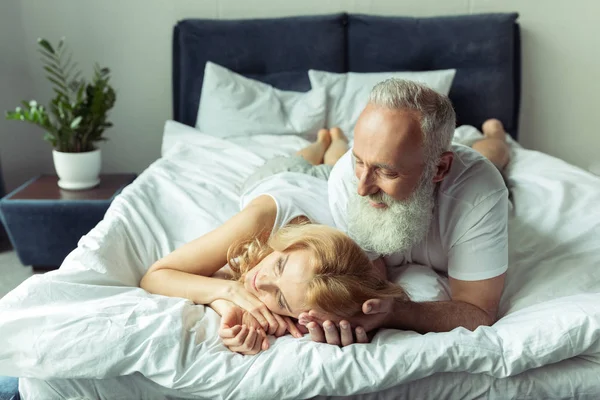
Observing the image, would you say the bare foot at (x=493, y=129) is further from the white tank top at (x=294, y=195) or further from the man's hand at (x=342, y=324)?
the man's hand at (x=342, y=324)

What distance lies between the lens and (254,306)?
1.51m

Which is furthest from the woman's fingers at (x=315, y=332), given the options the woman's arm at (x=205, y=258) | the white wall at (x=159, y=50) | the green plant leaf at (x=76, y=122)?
the white wall at (x=159, y=50)

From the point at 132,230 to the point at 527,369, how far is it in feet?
3.94

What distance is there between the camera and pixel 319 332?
1385mm

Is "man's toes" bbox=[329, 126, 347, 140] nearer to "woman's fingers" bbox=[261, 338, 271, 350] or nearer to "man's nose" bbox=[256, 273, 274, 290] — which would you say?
"man's nose" bbox=[256, 273, 274, 290]

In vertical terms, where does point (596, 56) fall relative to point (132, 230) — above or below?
above

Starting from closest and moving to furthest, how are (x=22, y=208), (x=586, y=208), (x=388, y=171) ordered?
(x=388, y=171) < (x=586, y=208) < (x=22, y=208)

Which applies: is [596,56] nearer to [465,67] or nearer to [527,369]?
[465,67]

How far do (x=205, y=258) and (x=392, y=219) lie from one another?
0.50 meters

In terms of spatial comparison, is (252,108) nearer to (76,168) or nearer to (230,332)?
(76,168)

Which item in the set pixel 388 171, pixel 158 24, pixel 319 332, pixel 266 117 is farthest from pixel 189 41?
pixel 319 332

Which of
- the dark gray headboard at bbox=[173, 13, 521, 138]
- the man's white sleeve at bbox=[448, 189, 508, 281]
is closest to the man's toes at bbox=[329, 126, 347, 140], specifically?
the dark gray headboard at bbox=[173, 13, 521, 138]

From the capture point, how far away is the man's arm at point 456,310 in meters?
1.47

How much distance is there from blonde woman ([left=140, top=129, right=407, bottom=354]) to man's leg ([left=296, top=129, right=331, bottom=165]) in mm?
753
